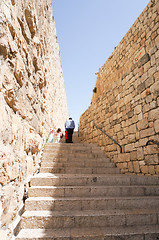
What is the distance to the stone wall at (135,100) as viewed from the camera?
3.47 metres

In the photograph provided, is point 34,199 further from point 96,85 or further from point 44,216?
A: point 96,85

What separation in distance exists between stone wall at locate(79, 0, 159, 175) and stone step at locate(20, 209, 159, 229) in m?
1.23

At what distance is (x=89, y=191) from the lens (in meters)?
2.76

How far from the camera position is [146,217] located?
Result: 2270mm

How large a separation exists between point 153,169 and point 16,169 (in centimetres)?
267

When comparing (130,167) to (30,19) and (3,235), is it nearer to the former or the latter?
(3,235)

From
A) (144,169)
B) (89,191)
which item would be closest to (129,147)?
(144,169)

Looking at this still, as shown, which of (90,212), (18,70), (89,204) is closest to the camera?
(18,70)

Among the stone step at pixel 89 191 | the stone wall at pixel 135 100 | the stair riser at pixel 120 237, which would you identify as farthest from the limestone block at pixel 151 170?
the stair riser at pixel 120 237

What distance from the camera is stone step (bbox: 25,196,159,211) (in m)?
2.40

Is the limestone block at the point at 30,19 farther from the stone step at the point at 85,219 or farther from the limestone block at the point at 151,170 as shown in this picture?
the limestone block at the point at 151,170

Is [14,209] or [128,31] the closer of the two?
[14,209]

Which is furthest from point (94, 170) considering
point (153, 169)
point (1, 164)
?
point (1, 164)

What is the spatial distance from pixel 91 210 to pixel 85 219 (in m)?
0.25
